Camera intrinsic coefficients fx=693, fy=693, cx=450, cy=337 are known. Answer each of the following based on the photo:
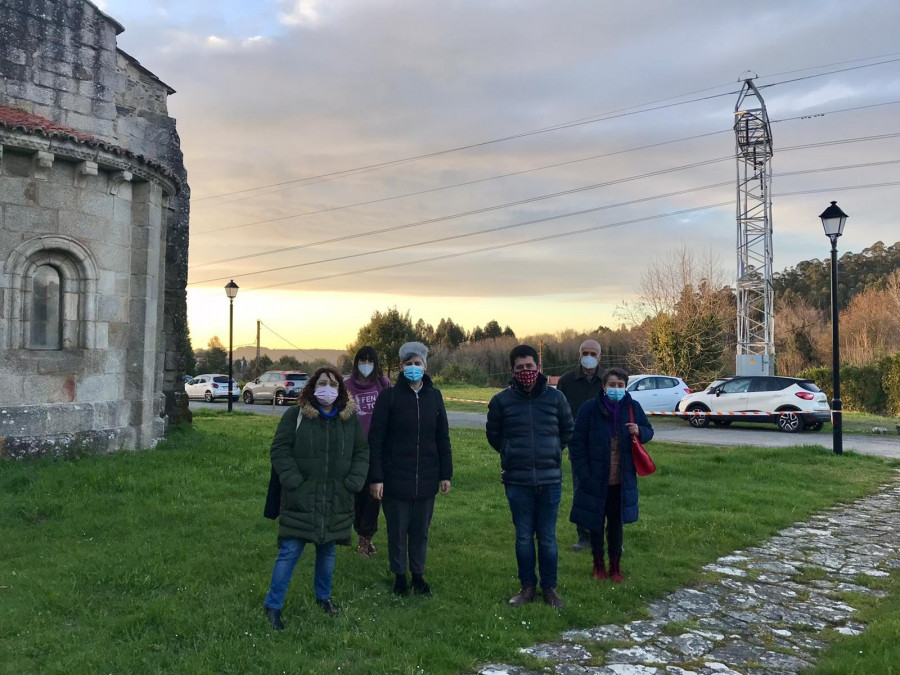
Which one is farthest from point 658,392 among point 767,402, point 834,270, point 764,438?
point 834,270

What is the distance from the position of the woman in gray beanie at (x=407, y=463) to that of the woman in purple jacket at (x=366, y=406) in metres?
0.90

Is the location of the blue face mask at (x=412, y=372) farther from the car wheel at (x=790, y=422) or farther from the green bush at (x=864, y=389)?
the green bush at (x=864, y=389)

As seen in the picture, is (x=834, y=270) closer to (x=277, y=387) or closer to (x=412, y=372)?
(x=412, y=372)

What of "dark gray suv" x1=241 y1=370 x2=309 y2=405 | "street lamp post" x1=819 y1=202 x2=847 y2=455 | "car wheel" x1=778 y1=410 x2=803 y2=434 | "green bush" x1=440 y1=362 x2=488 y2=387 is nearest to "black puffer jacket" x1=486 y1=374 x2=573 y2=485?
"street lamp post" x1=819 y1=202 x2=847 y2=455

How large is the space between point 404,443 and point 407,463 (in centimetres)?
15

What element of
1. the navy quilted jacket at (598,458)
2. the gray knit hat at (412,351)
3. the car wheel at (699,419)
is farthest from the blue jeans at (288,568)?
the car wheel at (699,419)

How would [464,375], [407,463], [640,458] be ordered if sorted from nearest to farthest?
1. [407,463]
2. [640,458]
3. [464,375]

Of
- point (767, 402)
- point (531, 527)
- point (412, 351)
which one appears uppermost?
point (412, 351)

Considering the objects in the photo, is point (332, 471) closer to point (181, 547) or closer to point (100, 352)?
point (181, 547)

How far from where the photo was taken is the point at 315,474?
474cm

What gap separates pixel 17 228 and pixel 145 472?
378 centimetres

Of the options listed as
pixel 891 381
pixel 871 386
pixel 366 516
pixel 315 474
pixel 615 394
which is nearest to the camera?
pixel 315 474

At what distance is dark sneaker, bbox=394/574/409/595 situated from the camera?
5.23m

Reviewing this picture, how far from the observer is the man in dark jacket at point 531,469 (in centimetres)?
506
